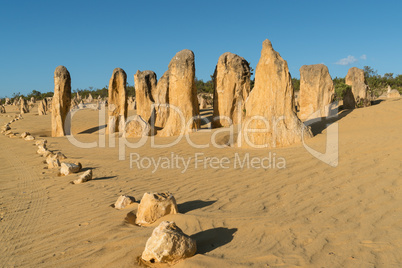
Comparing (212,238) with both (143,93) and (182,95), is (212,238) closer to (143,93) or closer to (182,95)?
(182,95)

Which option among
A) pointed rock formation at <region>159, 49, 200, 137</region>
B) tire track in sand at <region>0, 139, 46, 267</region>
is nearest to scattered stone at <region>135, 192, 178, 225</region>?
tire track in sand at <region>0, 139, 46, 267</region>

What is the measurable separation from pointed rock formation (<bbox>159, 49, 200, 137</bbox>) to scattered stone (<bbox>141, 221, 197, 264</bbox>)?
9.61 metres

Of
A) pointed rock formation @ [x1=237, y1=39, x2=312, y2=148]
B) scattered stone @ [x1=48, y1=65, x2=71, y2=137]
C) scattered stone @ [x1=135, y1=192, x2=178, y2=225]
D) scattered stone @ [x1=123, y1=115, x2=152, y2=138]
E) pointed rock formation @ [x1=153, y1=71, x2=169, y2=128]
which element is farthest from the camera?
pointed rock formation @ [x1=153, y1=71, x2=169, y2=128]

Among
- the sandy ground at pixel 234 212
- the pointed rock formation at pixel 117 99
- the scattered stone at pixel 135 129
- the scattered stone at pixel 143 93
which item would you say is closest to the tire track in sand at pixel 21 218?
the sandy ground at pixel 234 212

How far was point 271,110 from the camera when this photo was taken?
8000 mm

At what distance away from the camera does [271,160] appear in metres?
6.37

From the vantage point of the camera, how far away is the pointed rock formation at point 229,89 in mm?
13859

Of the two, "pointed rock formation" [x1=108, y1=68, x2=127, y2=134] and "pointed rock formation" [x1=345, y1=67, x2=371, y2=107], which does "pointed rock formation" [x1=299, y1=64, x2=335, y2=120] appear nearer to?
"pointed rock formation" [x1=345, y1=67, x2=371, y2=107]

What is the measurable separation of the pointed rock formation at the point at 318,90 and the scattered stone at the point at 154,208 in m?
10.9

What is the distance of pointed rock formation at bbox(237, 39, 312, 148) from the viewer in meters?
7.84

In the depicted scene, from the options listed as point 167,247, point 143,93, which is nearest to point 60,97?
point 143,93

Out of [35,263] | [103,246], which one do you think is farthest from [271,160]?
[35,263]

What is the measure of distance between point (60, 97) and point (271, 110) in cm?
1105

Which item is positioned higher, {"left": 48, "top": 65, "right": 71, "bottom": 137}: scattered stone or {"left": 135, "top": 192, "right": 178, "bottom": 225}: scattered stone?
{"left": 48, "top": 65, "right": 71, "bottom": 137}: scattered stone
